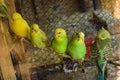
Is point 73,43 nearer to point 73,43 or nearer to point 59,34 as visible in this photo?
point 73,43

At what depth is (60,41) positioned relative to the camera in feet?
4.84

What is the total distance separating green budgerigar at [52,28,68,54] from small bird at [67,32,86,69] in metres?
0.04

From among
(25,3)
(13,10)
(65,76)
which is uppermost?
(25,3)

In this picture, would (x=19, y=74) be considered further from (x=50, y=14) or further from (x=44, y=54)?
(x=50, y=14)

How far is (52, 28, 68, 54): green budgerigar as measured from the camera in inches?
57.6

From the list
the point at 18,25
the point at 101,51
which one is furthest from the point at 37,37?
the point at 101,51

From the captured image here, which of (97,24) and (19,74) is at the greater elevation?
(97,24)

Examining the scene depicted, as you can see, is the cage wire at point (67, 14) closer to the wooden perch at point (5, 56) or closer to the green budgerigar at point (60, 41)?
the green budgerigar at point (60, 41)

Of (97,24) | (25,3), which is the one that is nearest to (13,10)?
(97,24)

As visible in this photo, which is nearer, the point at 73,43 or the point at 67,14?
the point at 73,43

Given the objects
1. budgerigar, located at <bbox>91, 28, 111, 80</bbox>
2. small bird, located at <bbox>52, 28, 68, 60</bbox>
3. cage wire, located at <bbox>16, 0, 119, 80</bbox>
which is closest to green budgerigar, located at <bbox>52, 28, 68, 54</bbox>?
small bird, located at <bbox>52, 28, 68, 60</bbox>

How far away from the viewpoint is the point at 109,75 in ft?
7.74

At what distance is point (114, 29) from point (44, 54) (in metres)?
0.76

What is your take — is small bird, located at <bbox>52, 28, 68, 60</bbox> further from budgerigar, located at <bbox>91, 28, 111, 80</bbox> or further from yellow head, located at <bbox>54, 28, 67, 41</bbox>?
budgerigar, located at <bbox>91, 28, 111, 80</bbox>
